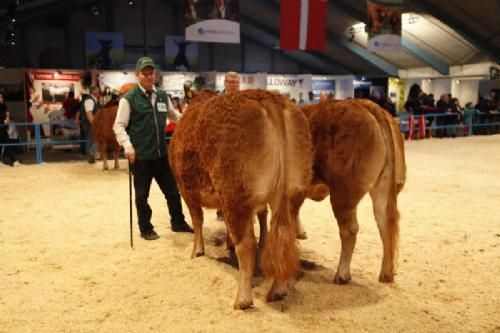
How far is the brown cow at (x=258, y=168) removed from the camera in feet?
9.88

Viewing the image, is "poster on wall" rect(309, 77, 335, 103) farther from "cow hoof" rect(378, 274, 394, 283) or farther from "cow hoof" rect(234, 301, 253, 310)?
"cow hoof" rect(234, 301, 253, 310)

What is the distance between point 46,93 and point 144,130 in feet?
35.9

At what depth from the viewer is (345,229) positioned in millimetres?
3521

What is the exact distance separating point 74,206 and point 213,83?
11.5 m

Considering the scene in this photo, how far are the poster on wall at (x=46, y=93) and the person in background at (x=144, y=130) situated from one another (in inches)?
389

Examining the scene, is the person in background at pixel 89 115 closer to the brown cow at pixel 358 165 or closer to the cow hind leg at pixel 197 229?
the cow hind leg at pixel 197 229

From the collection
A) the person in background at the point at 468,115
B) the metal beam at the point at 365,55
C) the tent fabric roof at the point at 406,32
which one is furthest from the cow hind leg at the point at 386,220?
the metal beam at the point at 365,55

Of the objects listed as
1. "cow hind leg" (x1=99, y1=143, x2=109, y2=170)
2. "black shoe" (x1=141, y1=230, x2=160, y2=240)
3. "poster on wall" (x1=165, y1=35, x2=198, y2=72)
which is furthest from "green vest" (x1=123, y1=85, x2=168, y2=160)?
"poster on wall" (x1=165, y1=35, x2=198, y2=72)

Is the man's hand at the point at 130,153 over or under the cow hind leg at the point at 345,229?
over

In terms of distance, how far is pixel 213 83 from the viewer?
679 inches

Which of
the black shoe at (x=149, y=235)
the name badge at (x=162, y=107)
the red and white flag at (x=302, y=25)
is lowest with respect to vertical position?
the black shoe at (x=149, y=235)

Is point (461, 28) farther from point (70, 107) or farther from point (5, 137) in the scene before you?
point (5, 137)

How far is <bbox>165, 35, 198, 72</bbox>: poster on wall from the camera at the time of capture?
23.1 m

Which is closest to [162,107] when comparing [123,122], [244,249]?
[123,122]
